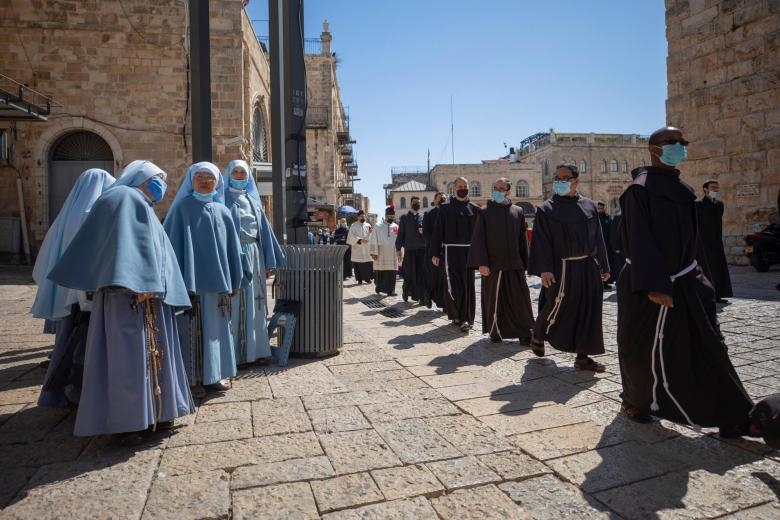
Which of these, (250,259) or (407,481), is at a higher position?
(250,259)

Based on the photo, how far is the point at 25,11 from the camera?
1397 cm

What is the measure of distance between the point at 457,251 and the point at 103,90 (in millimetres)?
12849

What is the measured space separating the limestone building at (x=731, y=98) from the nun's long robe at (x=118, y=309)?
42.3 ft

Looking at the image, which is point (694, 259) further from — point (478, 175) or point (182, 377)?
point (478, 175)

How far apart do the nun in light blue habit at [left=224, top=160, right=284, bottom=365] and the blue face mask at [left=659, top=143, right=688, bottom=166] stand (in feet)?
10.8

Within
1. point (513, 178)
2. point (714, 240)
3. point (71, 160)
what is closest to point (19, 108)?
point (71, 160)

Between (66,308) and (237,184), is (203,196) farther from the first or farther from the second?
(66,308)

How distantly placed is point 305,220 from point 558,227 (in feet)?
8.67

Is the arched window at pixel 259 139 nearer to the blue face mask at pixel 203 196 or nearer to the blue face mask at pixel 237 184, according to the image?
the blue face mask at pixel 237 184

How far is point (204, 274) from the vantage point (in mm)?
3805

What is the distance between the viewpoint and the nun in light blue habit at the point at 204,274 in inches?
148

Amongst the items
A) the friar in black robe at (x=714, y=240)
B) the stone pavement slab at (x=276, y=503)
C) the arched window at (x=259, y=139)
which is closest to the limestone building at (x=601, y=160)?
the arched window at (x=259, y=139)

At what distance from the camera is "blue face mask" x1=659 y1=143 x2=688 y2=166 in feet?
10.0

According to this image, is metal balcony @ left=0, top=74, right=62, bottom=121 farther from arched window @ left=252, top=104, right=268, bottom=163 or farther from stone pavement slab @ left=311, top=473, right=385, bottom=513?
stone pavement slab @ left=311, top=473, right=385, bottom=513
